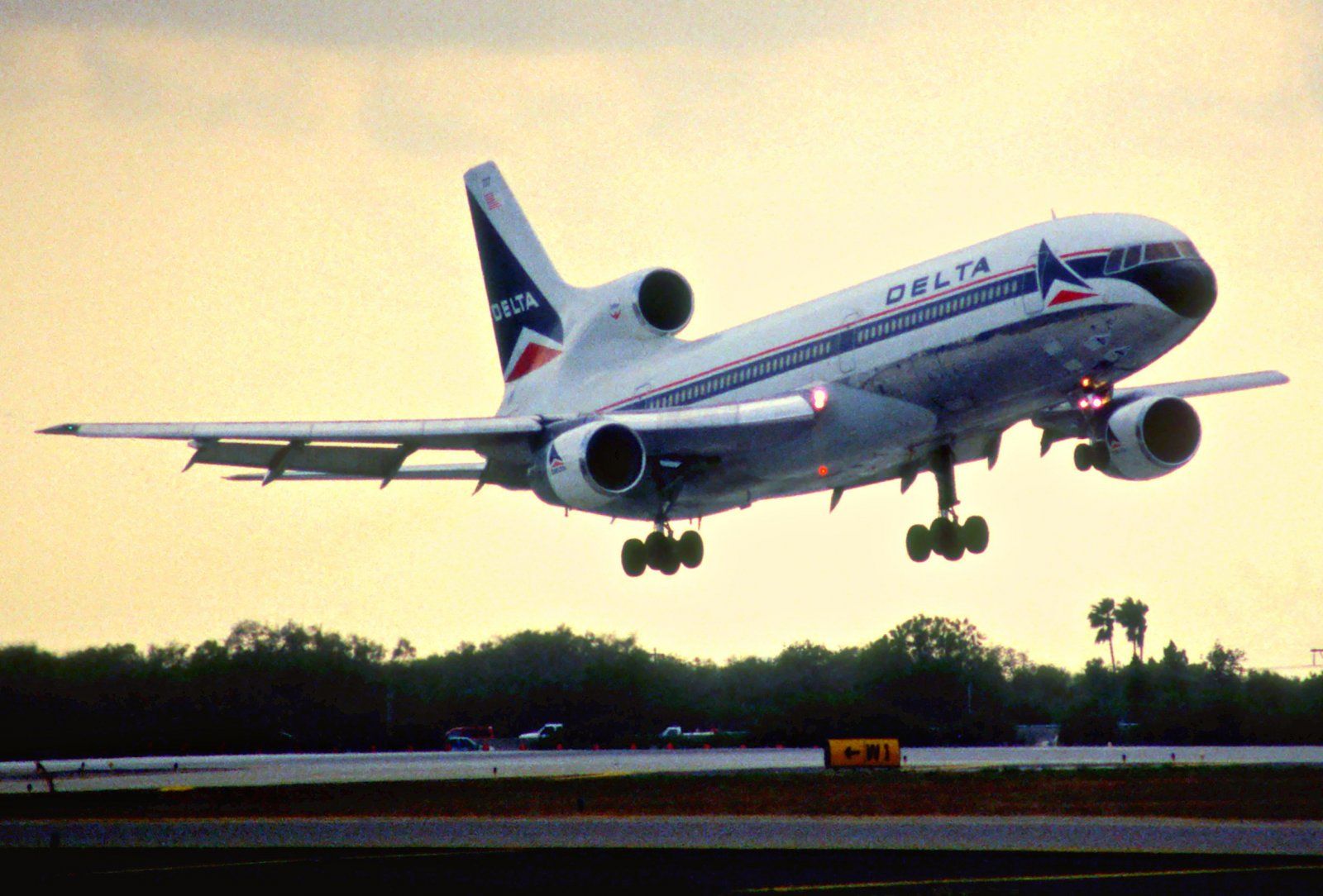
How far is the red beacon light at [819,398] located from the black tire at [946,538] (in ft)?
19.8

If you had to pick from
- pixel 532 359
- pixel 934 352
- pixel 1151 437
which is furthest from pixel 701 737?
pixel 934 352

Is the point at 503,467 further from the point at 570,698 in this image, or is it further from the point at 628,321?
the point at 570,698

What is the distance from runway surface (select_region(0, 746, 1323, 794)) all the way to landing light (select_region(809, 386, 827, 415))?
33.4ft

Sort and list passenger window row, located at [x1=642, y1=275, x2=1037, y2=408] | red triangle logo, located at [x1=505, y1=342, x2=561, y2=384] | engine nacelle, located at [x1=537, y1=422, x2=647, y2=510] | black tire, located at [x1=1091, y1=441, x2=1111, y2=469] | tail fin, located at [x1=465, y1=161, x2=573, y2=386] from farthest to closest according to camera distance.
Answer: tail fin, located at [x1=465, y1=161, x2=573, y2=386] → red triangle logo, located at [x1=505, y1=342, x2=561, y2=384] → engine nacelle, located at [x1=537, y1=422, x2=647, y2=510] → black tire, located at [x1=1091, y1=441, x2=1111, y2=469] → passenger window row, located at [x1=642, y1=275, x2=1037, y2=408]

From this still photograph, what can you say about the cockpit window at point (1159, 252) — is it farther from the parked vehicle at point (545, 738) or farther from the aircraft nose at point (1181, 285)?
the parked vehicle at point (545, 738)

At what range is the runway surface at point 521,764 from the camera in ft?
145

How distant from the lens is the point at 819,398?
3981 centimetres

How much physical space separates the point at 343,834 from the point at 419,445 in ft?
58.4

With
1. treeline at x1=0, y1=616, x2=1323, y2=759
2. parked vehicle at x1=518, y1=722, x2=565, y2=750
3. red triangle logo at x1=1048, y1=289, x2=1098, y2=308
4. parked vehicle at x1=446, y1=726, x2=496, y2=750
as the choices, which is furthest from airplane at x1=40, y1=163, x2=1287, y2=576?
parked vehicle at x1=446, y1=726, x2=496, y2=750

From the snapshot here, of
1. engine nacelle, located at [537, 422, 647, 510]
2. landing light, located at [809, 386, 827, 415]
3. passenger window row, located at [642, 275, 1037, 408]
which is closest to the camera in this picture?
passenger window row, located at [642, 275, 1037, 408]

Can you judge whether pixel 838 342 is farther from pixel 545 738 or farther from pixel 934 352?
pixel 545 738

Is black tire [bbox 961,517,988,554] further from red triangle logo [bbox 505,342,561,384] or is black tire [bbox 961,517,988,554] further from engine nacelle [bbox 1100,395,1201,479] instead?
red triangle logo [bbox 505,342,561,384]

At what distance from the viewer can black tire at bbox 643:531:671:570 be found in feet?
153

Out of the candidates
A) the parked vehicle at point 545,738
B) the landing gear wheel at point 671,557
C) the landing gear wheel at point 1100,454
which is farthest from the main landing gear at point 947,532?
the parked vehicle at point 545,738
